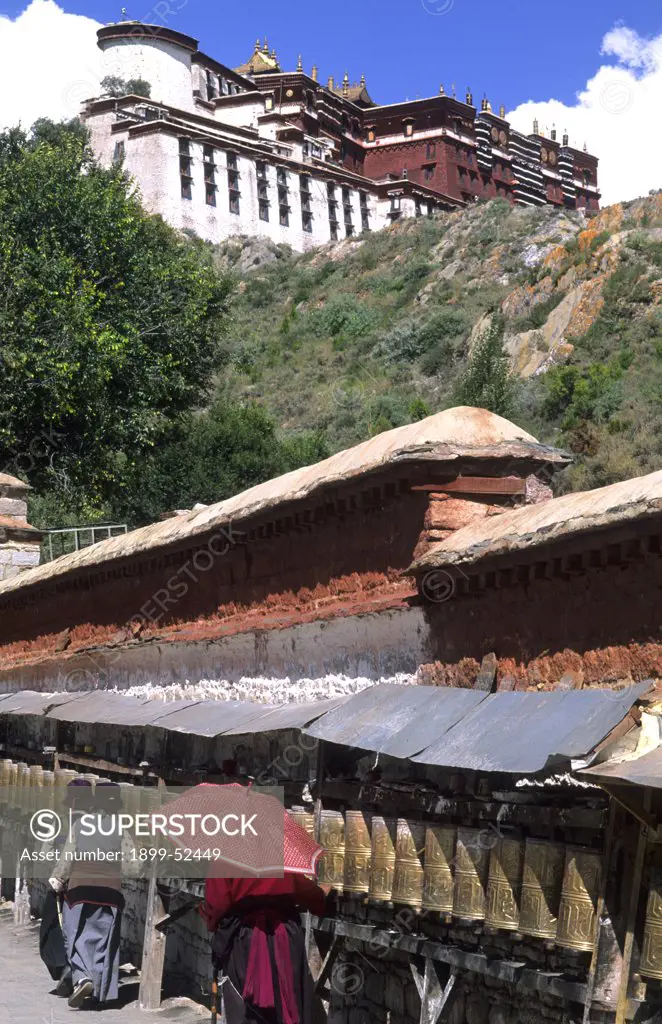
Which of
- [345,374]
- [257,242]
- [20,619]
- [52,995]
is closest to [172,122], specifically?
[257,242]

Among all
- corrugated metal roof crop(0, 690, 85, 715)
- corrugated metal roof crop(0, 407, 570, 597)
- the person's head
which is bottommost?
the person's head

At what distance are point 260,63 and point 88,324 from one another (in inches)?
2325

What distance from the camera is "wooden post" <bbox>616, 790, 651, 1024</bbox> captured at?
4.77 m

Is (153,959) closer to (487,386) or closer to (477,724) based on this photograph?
(477,724)

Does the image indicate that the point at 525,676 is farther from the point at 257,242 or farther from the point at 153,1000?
the point at 257,242

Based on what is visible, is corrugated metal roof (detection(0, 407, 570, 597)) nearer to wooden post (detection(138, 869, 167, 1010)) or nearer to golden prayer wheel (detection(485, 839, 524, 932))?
golden prayer wheel (detection(485, 839, 524, 932))

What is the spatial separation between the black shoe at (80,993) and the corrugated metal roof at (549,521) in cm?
400

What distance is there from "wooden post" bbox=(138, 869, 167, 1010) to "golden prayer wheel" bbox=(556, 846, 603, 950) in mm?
4413

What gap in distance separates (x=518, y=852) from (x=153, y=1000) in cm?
421

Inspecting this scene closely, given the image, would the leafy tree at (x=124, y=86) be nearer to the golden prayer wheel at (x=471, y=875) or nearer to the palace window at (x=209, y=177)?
the palace window at (x=209, y=177)

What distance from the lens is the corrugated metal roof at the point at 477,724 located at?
505cm

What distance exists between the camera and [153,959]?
29.0 feet

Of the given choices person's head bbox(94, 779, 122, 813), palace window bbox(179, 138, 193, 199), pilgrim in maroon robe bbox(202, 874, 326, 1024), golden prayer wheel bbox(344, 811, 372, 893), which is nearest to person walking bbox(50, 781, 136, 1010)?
person's head bbox(94, 779, 122, 813)

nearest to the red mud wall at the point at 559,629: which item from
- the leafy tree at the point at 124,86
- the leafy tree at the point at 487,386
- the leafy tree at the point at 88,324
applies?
the leafy tree at the point at 88,324
